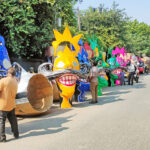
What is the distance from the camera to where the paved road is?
5207mm

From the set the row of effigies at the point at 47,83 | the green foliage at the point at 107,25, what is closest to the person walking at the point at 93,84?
the row of effigies at the point at 47,83

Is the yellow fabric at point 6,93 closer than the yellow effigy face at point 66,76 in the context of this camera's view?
Yes

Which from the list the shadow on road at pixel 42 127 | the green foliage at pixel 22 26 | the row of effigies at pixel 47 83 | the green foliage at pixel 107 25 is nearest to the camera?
the shadow on road at pixel 42 127

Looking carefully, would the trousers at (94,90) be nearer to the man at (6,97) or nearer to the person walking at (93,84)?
the person walking at (93,84)

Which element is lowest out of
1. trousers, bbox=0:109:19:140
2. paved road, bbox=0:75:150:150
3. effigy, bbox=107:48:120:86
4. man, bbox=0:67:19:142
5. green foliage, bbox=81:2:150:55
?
paved road, bbox=0:75:150:150

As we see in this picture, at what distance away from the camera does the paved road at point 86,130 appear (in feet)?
17.1

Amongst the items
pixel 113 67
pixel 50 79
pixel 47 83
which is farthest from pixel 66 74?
pixel 113 67

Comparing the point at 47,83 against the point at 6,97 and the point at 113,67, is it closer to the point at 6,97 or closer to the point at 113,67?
the point at 6,97

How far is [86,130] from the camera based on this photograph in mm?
6285

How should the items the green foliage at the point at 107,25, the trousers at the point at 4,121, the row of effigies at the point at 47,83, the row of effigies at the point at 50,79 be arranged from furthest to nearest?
1. the green foliage at the point at 107,25
2. the row of effigies at the point at 50,79
3. the row of effigies at the point at 47,83
4. the trousers at the point at 4,121

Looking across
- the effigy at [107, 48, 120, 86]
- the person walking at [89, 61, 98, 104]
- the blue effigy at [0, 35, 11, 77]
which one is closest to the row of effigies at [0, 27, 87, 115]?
the blue effigy at [0, 35, 11, 77]

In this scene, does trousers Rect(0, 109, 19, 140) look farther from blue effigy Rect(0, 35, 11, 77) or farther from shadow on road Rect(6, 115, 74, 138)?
blue effigy Rect(0, 35, 11, 77)

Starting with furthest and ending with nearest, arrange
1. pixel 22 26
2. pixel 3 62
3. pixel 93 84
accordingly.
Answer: pixel 22 26
pixel 93 84
pixel 3 62

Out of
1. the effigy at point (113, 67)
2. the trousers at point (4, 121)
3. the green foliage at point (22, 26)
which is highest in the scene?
the green foliage at point (22, 26)
